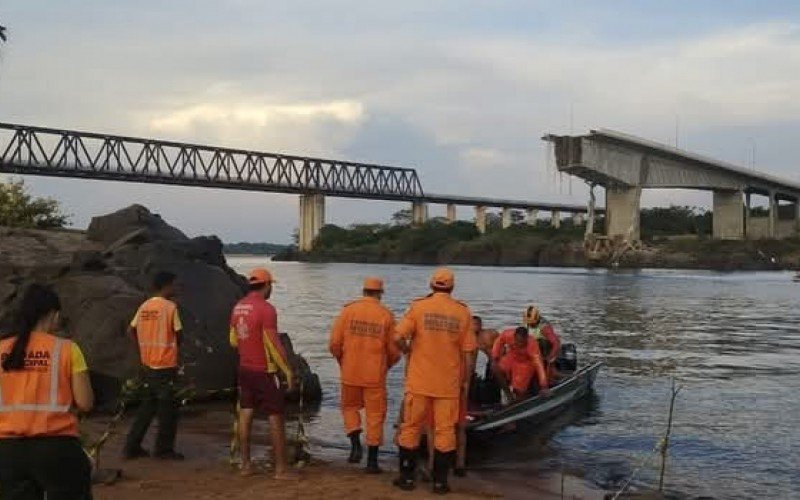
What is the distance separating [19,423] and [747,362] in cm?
2310

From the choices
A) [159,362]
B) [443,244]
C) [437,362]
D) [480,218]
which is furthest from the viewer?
[480,218]

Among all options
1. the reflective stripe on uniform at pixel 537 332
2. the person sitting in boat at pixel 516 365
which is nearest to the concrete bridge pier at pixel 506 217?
the reflective stripe on uniform at pixel 537 332

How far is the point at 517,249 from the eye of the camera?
132 metres

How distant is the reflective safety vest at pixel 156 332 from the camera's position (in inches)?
372

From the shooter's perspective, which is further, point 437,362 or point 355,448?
point 355,448

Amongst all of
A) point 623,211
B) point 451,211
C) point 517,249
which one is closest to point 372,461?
point 623,211

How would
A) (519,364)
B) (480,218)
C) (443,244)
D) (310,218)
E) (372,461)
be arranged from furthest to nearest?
(480,218) → (310,218) → (443,244) → (519,364) → (372,461)

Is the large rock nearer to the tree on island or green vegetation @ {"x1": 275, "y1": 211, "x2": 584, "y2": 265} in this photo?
the tree on island

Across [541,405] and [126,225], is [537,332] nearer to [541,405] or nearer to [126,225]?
[541,405]

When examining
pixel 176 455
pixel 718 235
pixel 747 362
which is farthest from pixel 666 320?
pixel 718 235

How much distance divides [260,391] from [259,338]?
55 centimetres

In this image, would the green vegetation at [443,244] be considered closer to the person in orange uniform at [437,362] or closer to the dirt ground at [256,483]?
the dirt ground at [256,483]


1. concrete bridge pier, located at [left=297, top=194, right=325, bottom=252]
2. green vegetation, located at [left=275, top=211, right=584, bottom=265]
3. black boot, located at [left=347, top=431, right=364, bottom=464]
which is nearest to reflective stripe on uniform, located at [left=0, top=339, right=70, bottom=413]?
black boot, located at [left=347, top=431, right=364, bottom=464]

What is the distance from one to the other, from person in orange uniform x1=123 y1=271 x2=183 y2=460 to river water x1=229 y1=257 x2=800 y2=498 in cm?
256
